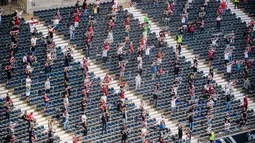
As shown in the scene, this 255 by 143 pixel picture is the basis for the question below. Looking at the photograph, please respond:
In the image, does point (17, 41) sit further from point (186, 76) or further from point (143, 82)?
point (186, 76)

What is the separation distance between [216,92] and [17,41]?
15103 mm

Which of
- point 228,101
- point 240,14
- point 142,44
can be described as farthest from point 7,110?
point 240,14

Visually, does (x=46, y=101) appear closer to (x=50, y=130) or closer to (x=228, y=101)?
(x=50, y=130)

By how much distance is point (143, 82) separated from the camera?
176 feet

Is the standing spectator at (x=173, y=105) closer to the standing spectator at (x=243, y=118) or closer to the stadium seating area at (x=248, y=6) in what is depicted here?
the standing spectator at (x=243, y=118)

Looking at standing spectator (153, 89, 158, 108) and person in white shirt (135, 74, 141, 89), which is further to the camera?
person in white shirt (135, 74, 141, 89)

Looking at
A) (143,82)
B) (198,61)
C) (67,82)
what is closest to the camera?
(67,82)

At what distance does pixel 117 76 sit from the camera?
53.6 m

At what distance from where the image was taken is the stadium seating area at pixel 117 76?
4938 centimetres

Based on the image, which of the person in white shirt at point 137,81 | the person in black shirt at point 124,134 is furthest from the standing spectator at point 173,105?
the person in black shirt at point 124,134

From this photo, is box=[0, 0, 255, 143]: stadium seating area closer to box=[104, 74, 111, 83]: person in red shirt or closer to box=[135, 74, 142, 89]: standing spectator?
box=[135, 74, 142, 89]: standing spectator

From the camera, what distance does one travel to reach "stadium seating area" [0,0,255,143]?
162 feet

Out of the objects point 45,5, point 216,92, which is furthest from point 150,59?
point 45,5

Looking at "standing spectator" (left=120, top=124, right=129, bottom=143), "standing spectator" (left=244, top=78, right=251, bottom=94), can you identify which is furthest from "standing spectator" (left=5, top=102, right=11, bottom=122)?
"standing spectator" (left=244, top=78, right=251, bottom=94)
